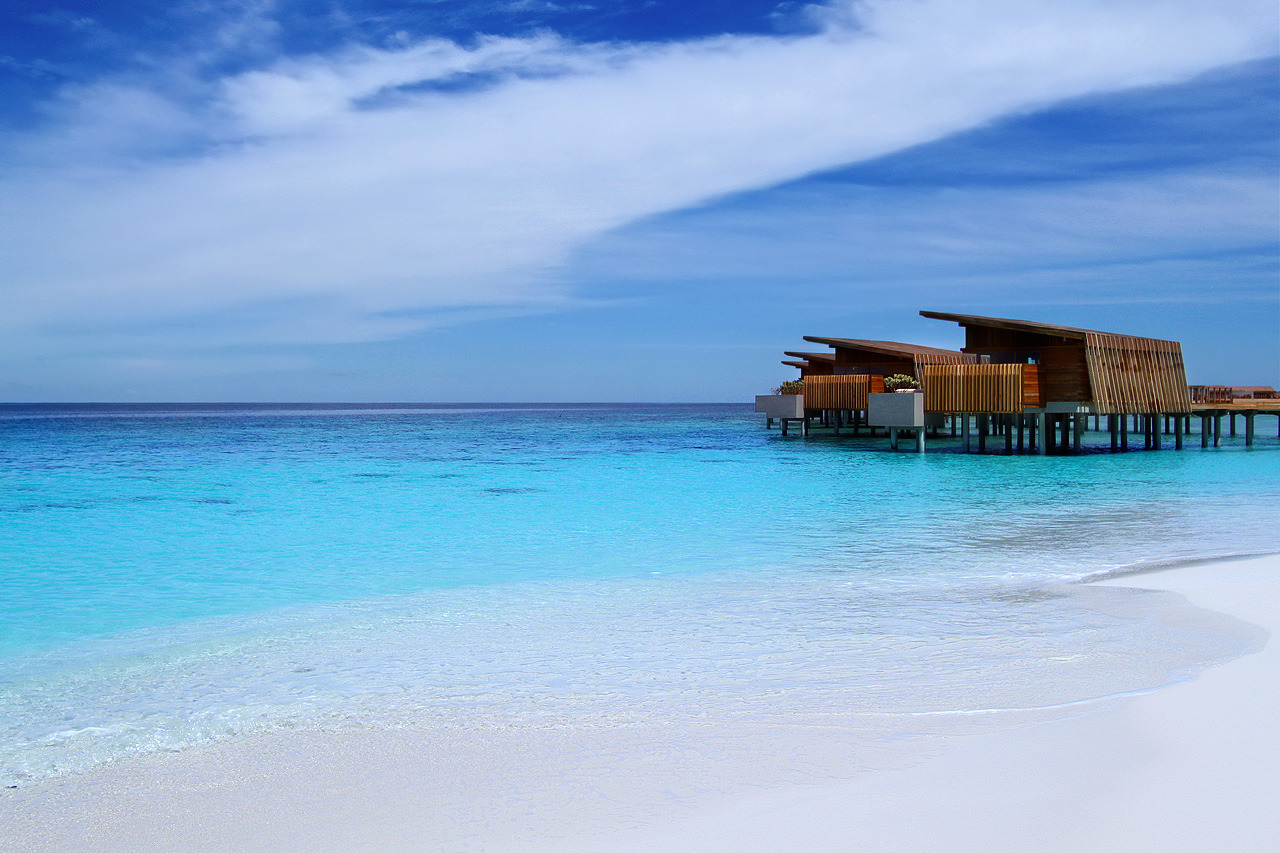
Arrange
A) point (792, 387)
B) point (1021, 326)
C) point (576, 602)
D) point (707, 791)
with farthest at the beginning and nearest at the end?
1. point (792, 387)
2. point (1021, 326)
3. point (576, 602)
4. point (707, 791)

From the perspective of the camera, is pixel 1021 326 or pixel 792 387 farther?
pixel 792 387

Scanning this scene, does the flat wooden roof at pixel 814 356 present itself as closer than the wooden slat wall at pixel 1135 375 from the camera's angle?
No

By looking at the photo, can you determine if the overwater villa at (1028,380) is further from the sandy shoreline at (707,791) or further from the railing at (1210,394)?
the sandy shoreline at (707,791)

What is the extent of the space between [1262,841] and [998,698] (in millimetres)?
2018

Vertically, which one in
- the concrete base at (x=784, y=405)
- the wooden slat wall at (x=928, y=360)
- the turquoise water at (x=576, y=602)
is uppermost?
the wooden slat wall at (x=928, y=360)

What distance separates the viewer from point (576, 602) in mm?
9133

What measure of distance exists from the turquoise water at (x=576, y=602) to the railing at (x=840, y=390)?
12.2 metres

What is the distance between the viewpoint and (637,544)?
42.8 ft

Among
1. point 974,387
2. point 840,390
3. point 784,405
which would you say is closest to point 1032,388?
point 974,387

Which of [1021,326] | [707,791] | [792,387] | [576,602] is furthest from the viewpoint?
[792,387]

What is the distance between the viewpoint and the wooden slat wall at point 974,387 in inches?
1129

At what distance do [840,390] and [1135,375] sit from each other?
9889mm

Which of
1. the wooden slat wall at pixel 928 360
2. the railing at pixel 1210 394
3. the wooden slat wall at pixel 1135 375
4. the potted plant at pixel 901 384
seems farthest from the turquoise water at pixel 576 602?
the railing at pixel 1210 394

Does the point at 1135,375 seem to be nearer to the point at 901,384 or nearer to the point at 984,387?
the point at 984,387
